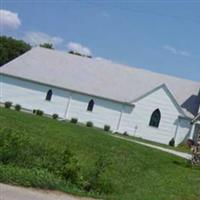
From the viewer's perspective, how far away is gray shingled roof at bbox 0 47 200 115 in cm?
5466

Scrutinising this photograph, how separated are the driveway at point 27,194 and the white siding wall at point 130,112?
4085 centimetres

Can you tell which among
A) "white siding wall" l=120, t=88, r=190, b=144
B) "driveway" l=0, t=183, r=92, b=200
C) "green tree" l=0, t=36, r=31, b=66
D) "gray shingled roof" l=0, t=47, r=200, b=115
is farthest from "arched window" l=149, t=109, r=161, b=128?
"driveway" l=0, t=183, r=92, b=200

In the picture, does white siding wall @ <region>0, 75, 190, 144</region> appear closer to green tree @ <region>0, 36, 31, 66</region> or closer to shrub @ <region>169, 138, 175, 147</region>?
shrub @ <region>169, 138, 175, 147</region>

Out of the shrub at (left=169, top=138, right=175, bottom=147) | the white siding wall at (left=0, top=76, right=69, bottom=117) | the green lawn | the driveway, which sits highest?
the white siding wall at (left=0, top=76, right=69, bottom=117)

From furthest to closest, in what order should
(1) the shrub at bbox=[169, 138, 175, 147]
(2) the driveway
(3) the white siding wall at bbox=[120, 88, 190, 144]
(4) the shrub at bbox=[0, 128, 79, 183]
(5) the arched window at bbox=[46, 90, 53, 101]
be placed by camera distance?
(5) the arched window at bbox=[46, 90, 53, 101] → (3) the white siding wall at bbox=[120, 88, 190, 144] → (1) the shrub at bbox=[169, 138, 175, 147] → (4) the shrub at bbox=[0, 128, 79, 183] → (2) the driveway

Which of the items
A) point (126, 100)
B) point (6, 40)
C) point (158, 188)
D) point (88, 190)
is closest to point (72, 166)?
point (88, 190)

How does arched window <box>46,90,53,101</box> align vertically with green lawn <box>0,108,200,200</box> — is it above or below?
above

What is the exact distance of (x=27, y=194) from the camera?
11188 millimetres

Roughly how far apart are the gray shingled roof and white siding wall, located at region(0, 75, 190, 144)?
2.51 ft

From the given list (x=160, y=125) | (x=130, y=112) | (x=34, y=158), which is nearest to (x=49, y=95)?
(x=130, y=112)

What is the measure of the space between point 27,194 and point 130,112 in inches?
1667

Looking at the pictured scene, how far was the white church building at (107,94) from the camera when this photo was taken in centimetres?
5319

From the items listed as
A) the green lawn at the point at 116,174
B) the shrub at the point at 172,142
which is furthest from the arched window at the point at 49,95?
the green lawn at the point at 116,174

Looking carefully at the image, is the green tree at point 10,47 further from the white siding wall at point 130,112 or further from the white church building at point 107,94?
the white siding wall at point 130,112
